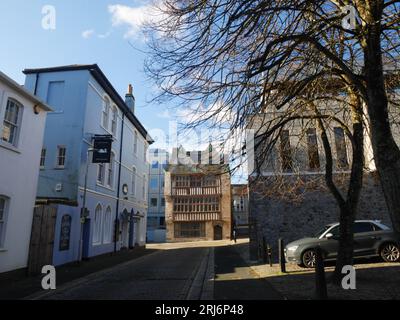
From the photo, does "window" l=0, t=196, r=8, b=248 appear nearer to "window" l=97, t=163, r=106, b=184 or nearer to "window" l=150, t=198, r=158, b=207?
"window" l=97, t=163, r=106, b=184

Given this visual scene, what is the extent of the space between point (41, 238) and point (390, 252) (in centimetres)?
1336

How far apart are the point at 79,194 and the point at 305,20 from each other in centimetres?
1402

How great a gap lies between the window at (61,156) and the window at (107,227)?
5.39 meters

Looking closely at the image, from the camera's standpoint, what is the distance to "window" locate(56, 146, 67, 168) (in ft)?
59.7

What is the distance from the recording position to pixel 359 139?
30.0 ft

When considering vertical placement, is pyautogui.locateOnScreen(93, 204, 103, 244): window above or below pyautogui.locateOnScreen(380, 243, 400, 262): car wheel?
above

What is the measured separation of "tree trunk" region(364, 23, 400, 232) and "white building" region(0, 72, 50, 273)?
1088cm

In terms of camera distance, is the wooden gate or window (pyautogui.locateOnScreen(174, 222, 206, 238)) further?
window (pyautogui.locateOnScreen(174, 222, 206, 238))

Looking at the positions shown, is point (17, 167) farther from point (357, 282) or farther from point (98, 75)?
point (357, 282)

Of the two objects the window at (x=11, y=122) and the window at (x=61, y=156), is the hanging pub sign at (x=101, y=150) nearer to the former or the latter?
the window at (x=61, y=156)

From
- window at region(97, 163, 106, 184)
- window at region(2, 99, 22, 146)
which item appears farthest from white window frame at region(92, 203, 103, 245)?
window at region(2, 99, 22, 146)

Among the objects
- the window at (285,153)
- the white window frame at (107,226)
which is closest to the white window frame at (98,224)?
the white window frame at (107,226)

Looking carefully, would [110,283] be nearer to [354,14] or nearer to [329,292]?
[329,292]
